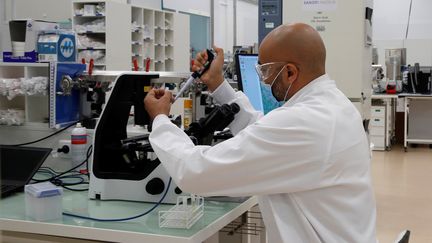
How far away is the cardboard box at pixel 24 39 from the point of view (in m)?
2.63

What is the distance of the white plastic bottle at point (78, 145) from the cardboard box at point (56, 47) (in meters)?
0.39

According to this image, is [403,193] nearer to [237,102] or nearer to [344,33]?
[344,33]

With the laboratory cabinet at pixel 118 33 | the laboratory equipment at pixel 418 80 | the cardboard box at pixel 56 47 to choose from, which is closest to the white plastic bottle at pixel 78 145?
the cardboard box at pixel 56 47

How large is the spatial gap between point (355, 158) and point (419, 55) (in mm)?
8897

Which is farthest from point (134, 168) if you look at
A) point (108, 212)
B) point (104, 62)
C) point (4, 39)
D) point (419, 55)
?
point (419, 55)

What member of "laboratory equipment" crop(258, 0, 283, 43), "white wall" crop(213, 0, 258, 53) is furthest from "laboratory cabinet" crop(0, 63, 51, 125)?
"white wall" crop(213, 0, 258, 53)

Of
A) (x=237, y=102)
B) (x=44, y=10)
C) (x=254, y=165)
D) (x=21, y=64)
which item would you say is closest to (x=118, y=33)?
(x=44, y=10)

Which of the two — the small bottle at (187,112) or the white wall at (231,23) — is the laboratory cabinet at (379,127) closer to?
the white wall at (231,23)

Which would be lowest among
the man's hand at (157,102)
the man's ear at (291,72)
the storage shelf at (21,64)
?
the man's hand at (157,102)

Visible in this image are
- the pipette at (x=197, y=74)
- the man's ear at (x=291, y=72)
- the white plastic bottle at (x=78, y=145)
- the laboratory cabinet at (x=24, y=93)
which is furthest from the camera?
the laboratory cabinet at (x=24, y=93)

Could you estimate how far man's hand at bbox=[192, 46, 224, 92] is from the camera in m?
2.07

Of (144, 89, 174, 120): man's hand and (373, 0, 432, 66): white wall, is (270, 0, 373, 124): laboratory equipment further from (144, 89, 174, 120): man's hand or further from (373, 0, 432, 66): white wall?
(373, 0, 432, 66): white wall

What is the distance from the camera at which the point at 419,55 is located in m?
9.73

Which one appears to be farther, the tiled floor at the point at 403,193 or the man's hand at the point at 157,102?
the tiled floor at the point at 403,193
